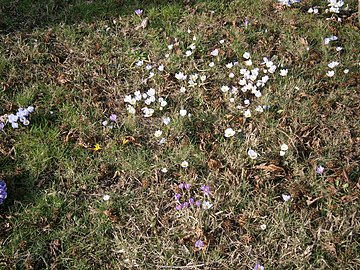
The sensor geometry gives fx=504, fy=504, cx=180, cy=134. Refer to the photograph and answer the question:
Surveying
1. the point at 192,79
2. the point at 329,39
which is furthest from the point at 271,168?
the point at 329,39

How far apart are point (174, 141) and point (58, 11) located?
185cm

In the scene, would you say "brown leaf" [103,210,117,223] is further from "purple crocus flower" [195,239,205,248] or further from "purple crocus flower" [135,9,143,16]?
"purple crocus flower" [135,9,143,16]

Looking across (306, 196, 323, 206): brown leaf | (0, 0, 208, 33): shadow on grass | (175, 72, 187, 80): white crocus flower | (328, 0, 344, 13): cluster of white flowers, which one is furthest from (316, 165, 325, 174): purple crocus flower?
(0, 0, 208, 33): shadow on grass

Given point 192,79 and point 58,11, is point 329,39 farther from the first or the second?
Answer: point 58,11

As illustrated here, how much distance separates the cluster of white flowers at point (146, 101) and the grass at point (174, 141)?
0.05 m

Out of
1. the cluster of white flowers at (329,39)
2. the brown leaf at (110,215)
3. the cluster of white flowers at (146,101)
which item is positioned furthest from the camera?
the cluster of white flowers at (329,39)

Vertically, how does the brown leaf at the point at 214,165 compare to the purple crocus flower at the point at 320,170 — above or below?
above

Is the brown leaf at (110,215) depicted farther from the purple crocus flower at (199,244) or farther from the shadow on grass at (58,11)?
the shadow on grass at (58,11)

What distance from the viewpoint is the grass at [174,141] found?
280 cm

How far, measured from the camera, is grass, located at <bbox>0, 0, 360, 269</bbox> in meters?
2.80

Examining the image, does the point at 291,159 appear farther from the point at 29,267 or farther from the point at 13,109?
the point at 13,109

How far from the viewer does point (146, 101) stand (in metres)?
3.55

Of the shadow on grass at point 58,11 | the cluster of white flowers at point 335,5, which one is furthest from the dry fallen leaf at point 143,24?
the cluster of white flowers at point 335,5

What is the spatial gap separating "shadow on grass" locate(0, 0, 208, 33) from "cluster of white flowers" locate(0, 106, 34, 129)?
3.43ft
